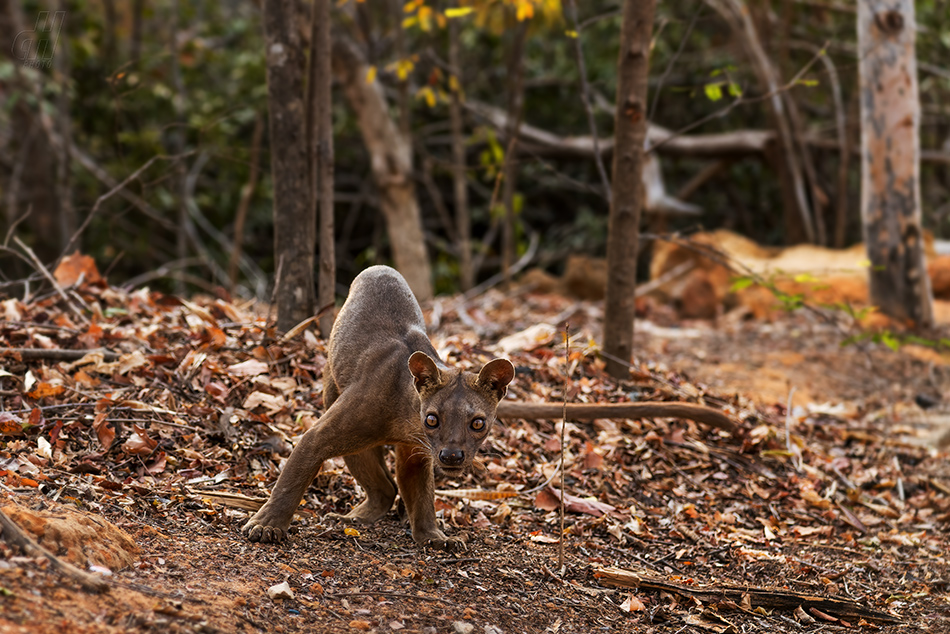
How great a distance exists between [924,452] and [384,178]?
6.61m

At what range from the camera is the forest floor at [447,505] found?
3127 millimetres

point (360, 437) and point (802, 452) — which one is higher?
point (360, 437)

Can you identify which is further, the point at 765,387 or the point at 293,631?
the point at 765,387

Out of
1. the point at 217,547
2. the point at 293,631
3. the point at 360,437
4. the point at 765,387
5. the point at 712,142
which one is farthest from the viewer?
the point at 712,142

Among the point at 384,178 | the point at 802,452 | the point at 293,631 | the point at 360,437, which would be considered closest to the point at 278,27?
the point at 360,437

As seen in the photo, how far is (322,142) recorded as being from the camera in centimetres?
555

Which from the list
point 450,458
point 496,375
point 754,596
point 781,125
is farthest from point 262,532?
point 781,125

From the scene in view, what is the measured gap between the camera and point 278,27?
5.41 metres

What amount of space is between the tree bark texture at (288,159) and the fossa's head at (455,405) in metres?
2.03

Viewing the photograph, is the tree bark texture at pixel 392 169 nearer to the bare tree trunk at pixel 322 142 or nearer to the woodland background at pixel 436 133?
the woodland background at pixel 436 133

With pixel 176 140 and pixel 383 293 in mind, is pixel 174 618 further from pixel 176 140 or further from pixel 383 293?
pixel 176 140

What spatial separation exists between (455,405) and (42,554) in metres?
1.60

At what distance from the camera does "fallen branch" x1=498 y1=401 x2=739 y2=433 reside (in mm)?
4527

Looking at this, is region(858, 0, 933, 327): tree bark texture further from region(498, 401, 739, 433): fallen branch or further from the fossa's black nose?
the fossa's black nose
